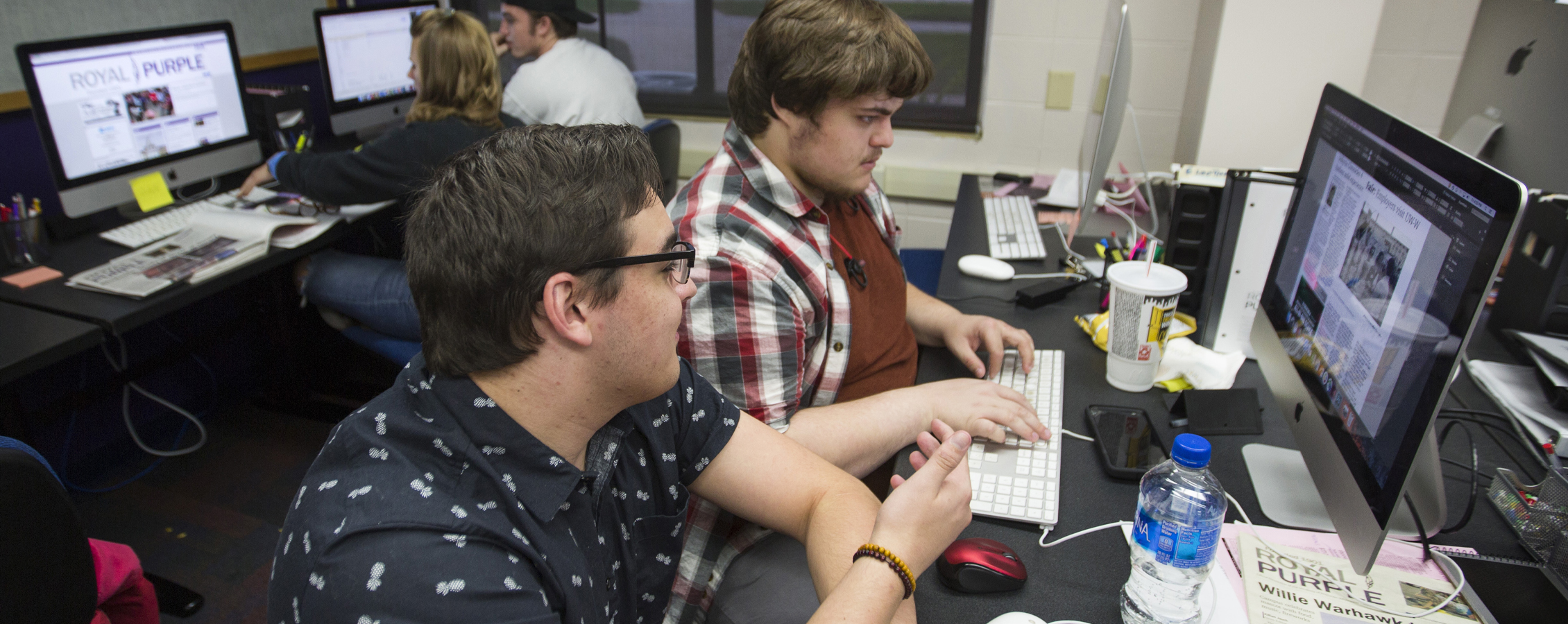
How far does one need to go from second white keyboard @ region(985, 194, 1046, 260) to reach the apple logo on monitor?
3.00 ft

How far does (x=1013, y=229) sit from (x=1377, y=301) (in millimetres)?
1202

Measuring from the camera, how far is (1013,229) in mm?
2041

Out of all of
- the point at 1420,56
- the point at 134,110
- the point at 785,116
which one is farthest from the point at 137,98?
the point at 1420,56

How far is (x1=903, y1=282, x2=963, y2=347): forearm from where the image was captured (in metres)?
1.54

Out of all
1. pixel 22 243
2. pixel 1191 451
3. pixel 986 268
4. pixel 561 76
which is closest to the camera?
pixel 1191 451

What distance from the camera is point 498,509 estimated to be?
2.47 feet

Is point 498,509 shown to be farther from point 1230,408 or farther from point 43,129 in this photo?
point 43,129

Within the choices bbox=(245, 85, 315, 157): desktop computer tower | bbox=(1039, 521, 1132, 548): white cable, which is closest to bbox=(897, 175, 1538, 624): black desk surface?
bbox=(1039, 521, 1132, 548): white cable

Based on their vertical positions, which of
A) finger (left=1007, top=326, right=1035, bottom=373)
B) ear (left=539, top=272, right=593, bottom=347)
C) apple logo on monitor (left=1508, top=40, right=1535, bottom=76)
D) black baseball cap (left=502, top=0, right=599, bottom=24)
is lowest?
finger (left=1007, top=326, right=1035, bottom=373)

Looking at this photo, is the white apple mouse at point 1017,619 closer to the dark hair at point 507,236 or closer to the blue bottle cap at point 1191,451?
the blue bottle cap at point 1191,451

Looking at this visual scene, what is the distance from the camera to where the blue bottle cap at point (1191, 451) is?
795 millimetres

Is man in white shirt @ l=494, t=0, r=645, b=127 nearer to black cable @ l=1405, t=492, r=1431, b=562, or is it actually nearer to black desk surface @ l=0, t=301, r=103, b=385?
black desk surface @ l=0, t=301, r=103, b=385

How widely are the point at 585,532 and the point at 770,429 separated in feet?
1.00

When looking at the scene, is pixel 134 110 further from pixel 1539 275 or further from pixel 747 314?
pixel 1539 275
